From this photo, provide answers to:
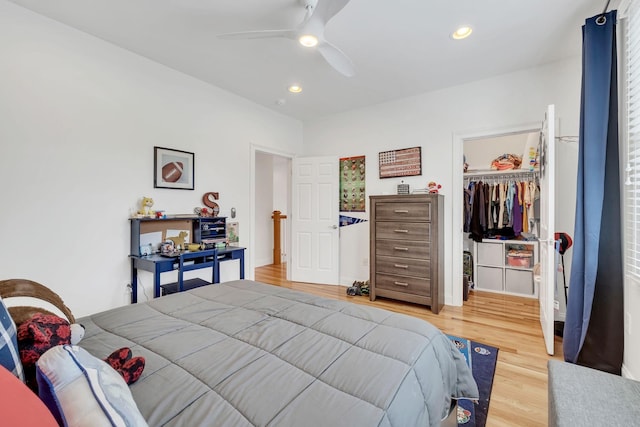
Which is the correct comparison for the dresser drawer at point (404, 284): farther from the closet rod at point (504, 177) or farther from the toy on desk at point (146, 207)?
the toy on desk at point (146, 207)

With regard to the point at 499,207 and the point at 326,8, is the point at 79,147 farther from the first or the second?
the point at 499,207

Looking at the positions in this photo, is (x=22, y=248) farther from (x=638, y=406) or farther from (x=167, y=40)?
(x=638, y=406)

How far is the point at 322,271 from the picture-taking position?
434 cm

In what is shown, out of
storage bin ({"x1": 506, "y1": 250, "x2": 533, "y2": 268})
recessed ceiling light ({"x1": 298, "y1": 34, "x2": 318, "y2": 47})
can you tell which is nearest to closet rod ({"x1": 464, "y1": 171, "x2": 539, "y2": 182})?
storage bin ({"x1": 506, "y1": 250, "x2": 533, "y2": 268})

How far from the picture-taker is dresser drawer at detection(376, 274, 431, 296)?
10.5ft

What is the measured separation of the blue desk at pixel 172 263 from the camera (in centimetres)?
252

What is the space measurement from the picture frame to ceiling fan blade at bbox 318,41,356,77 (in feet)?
6.13

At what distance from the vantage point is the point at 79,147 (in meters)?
2.38

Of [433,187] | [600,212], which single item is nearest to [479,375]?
[600,212]

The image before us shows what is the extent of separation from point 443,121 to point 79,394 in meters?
3.80

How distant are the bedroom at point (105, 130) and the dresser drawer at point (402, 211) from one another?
547 millimetres

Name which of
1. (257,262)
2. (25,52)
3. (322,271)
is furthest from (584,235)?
(257,262)

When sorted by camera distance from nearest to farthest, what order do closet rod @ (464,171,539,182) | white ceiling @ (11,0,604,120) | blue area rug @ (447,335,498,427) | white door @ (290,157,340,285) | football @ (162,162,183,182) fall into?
blue area rug @ (447,335,498,427)
white ceiling @ (11,0,604,120)
football @ (162,162,183,182)
closet rod @ (464,171,539,182)
white door @ (290,157,340,285)

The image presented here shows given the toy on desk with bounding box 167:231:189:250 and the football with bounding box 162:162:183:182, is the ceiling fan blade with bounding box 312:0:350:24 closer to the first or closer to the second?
the football with bounding box 162:162:183:182
